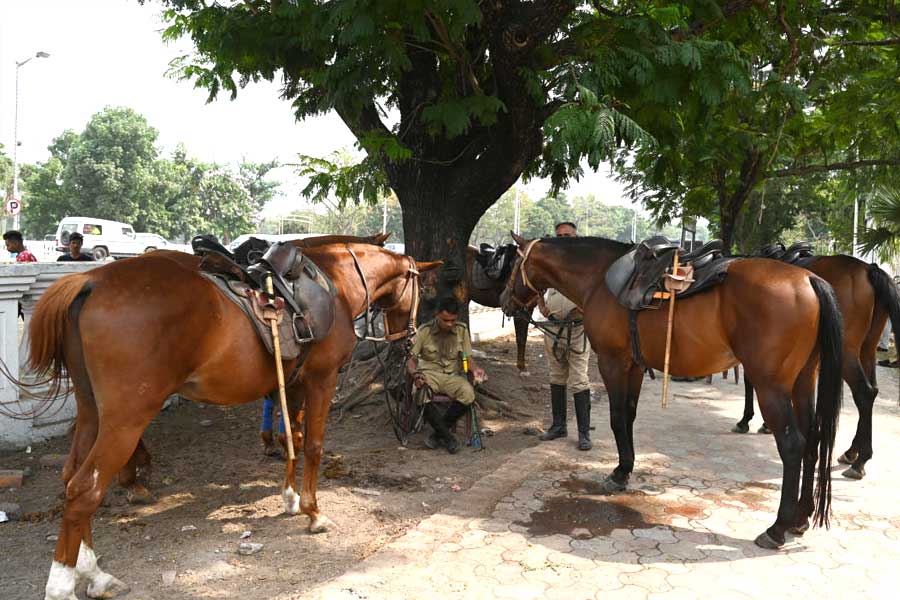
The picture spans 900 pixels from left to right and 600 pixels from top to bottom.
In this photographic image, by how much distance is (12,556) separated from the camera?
3.99 meters

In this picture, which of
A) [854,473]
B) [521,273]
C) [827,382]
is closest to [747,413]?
[854,473]

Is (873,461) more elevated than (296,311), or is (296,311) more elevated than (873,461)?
(296,311)

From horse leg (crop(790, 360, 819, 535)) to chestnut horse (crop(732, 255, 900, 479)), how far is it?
1113 millimetres

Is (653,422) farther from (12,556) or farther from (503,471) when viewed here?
(12,556)

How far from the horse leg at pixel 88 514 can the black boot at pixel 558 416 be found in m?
4.16

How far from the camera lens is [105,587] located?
11.5 feet

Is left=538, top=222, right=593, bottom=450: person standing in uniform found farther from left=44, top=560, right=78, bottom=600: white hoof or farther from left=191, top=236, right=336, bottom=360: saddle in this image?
left=44, top=560, right=78, bottom=600: white hoof

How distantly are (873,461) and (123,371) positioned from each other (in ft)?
20.2

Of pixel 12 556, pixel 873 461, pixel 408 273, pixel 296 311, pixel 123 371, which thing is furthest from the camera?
pixel 873 461

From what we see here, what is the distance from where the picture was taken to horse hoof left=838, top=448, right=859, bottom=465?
5829mm

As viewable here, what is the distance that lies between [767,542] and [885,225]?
30.8 feet

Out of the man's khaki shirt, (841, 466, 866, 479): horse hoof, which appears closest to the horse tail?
the man's khaki shirt

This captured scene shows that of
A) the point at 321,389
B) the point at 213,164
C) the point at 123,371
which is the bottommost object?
the point at 321,389

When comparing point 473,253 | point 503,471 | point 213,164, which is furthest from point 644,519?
point 213,164
